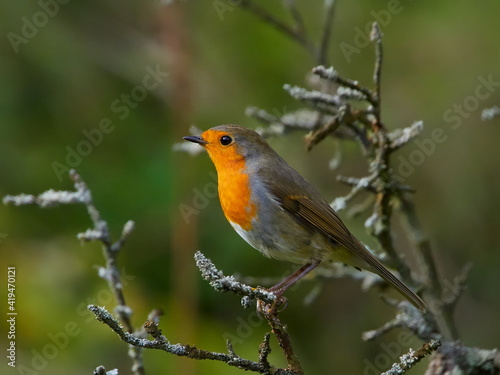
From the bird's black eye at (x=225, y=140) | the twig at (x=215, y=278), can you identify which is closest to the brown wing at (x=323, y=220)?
the bird's black eye at (x=225, y=140)

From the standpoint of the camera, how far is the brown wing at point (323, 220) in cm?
388

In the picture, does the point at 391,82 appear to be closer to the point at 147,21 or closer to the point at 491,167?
the point at 491,167

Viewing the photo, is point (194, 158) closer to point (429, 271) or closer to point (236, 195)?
point (236, 195)

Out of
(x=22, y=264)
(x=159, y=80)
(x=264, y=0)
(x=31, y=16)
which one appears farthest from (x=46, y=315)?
(x=264, y=0)

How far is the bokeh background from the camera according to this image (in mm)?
4871

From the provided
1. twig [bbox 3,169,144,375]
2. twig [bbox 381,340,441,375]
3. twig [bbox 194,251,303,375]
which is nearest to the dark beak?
twig [bbox 3,169,144,375]

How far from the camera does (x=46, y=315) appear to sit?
4777 mm

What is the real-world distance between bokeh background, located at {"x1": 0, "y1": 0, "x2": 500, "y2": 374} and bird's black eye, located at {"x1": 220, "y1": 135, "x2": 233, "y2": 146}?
0.67m

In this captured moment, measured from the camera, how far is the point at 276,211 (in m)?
3.94

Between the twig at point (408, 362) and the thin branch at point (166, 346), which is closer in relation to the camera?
the thin branch at point (166, 346)

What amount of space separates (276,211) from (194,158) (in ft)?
5.77

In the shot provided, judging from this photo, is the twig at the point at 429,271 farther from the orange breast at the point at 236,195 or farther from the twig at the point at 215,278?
the twig at the point at 215,278

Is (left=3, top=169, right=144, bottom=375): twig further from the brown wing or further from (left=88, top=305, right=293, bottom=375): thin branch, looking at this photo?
the brown wing

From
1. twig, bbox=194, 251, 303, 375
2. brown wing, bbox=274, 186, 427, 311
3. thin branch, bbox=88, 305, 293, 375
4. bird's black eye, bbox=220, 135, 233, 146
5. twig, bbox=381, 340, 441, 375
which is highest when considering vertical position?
bird's black eye, bbox=220, 135, 233, 146
